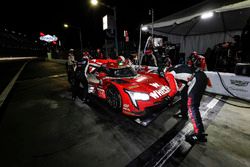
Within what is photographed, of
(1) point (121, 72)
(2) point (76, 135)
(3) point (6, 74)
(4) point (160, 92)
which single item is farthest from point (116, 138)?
(3) point (6, 74)

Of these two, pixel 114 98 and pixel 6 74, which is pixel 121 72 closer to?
pixel 114 98

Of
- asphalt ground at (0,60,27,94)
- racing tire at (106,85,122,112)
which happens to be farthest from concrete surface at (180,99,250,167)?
asphalt ground at (0,60,27,94)

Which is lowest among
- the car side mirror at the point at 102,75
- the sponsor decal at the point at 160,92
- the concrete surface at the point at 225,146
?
the concrete surface at the point at 225,146

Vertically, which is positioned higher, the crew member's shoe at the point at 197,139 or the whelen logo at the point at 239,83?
the whelen logo at the point at 239,83

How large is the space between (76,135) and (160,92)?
2.19m

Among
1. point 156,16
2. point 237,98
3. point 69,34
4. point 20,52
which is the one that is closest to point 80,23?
point 69,34

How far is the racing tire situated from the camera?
11.8 ft

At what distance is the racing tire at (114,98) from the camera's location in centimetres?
358

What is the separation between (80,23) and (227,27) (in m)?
34.6

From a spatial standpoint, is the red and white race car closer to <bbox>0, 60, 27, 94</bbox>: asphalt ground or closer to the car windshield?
the car windshield

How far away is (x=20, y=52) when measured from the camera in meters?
65.2

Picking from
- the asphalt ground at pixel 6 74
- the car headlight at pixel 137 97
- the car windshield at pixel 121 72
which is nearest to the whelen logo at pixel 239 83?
the car windshield at pixel 121 72

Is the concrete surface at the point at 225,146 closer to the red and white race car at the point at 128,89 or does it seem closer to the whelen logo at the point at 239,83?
the red and white race car at the point at 128,89

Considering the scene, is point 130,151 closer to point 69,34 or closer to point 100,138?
point 100,138
